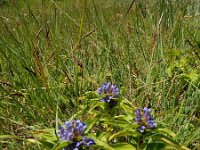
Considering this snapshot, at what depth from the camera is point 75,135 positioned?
0.91 metres

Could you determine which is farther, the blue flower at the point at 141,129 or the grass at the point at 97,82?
the grass at the point at 97,82

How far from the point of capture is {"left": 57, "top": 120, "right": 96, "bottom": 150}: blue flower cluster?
90cm

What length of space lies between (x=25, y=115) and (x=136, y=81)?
59 cm

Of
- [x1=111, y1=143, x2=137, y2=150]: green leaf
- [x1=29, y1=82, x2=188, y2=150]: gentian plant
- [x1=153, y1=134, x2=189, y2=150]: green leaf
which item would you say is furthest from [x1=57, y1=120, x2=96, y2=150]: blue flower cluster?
A: [x1=153, y1=134, x2=189, y2=150]: green leaf

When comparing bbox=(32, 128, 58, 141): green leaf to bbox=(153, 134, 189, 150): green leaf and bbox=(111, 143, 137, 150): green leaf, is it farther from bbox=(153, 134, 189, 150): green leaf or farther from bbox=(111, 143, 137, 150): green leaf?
bbox=(153, 134, 189, 150): green leaf

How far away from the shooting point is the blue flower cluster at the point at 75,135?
0.90 metres

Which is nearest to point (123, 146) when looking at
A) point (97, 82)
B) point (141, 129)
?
point (141, 129)

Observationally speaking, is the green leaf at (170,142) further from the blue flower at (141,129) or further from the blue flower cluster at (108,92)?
the blue flower cluster at (108,92)

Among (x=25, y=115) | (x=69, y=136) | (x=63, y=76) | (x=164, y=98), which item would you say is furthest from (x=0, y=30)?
(x=69, y=136)

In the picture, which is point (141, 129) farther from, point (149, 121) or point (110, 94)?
point (110, 94)

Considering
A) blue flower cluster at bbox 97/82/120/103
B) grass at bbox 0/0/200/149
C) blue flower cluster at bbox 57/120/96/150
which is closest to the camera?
blue flower cluster at bbox 57/120/96/150

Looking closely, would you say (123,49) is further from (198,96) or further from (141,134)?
(141,134)

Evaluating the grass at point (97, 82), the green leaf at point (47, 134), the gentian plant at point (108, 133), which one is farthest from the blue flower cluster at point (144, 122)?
the green leaf at point (47, 134)

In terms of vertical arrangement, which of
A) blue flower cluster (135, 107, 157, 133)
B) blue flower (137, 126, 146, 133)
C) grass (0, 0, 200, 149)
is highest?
blue flower cluster (135, 107, 157, 133)
